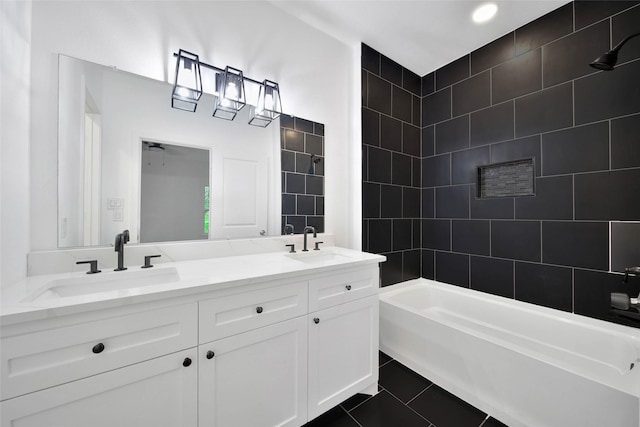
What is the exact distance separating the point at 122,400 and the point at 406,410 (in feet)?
4.94

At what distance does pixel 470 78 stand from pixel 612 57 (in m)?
1.12

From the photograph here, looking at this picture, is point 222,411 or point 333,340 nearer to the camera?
point 222,411

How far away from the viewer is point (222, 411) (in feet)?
3.44

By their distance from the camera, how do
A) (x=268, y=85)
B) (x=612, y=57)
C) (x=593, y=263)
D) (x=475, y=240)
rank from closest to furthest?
(x=612, y=57)
(x=593, y=263)
(x=268, y=85)
(x=475, y=240)

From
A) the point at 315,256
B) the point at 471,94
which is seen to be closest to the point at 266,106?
the point at 315,256

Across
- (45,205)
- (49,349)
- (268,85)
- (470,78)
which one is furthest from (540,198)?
(45,205)

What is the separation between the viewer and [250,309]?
112 centimetres

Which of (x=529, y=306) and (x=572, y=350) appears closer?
(x=572, y=350)

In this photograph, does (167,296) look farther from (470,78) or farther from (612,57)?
(470,78)

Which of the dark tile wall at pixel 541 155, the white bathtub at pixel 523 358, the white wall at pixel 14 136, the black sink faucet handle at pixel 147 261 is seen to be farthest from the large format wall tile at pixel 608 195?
the white wall at pixel 14 136

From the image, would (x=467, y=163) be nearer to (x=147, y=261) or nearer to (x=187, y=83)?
(x=187, y=83)

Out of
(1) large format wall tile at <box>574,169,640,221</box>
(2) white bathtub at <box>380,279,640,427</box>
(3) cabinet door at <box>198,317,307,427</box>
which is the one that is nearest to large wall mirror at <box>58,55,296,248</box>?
(3) cabinet door at <box>198,317,307,427</box>

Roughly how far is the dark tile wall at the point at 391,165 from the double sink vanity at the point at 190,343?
0.83 metres

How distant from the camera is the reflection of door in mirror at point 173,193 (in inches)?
54.1
